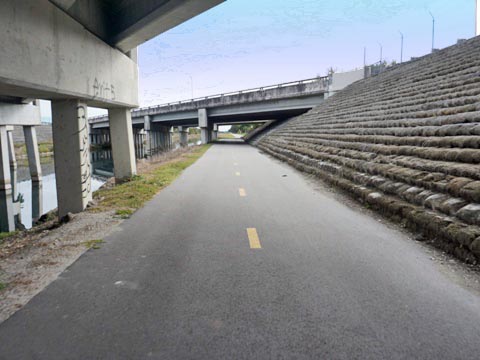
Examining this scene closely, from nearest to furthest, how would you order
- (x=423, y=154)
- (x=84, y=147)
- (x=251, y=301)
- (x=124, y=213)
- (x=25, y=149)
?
1. (x=251, y=301)
2. (x=423, y=154)
3. (x=124, y=213)
4. (x=84, y=147)
5. (x=25, y=149)

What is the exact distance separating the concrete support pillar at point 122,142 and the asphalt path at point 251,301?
840 cm

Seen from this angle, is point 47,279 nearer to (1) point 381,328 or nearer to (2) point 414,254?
(1) point 381,328

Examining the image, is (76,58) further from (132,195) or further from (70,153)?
(132,195)

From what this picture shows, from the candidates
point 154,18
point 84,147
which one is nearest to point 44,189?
point 84,147

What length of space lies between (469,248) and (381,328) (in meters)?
2.42

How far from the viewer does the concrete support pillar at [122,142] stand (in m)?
14.0

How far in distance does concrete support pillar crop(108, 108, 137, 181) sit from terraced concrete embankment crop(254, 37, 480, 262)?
8.05 metres

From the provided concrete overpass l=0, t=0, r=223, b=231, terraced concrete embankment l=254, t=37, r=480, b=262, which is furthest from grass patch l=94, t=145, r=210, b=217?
terraced concrete embankment l=254, t=37, r=480, b=262

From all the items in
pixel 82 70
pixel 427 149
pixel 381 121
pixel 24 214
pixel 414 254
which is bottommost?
pixel 24 214

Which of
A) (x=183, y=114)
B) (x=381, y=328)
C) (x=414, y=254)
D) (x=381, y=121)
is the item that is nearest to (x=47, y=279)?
(x=381, y=328)

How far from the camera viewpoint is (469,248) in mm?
4590

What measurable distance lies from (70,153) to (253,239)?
674cm

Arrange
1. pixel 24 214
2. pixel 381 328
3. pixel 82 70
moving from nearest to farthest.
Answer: pixel 381 328
pixel 82 70
pixel 24 214

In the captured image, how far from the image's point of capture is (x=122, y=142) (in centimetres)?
1409
